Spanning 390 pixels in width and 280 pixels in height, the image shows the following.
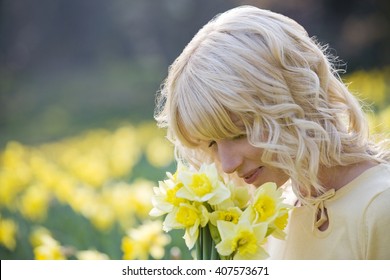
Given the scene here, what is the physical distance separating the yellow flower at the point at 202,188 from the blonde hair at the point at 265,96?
233mm

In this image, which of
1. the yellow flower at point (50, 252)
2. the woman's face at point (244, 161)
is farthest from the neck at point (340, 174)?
the yellow flower at point (50, 252)

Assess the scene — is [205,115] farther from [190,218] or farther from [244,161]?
[190,218]

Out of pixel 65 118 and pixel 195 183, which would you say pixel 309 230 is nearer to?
pixel 195 183

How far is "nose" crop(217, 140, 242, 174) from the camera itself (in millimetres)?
1399

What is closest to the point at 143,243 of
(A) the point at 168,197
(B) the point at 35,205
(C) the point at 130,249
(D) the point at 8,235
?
(C) the point at 130,249

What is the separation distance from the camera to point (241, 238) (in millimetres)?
1151

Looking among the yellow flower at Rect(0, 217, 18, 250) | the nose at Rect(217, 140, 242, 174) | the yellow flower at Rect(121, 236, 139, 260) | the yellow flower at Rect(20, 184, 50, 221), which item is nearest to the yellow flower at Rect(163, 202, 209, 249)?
the nose at Rect(217, 140, 242, 174)

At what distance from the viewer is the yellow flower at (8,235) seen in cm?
230

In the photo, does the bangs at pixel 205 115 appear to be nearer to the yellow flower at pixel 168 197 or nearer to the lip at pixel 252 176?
the lip at pixel 252 176

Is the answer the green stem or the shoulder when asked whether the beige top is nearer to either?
the shoulder

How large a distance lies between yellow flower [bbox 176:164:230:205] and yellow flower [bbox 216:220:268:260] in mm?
47

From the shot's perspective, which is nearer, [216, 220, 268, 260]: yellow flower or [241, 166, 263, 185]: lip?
[216, 220, 268, 260]: yellow flower

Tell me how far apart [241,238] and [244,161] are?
29 cm
